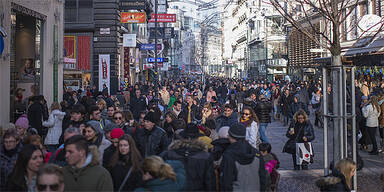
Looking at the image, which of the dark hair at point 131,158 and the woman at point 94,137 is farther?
the woman at point 94,137

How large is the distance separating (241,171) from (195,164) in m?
0.57

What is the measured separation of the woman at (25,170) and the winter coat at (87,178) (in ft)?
2.32

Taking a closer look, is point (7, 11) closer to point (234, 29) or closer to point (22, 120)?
point (22, 120)

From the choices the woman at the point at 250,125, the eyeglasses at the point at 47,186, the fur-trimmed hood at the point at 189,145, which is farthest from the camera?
the woman at the point at 250,125

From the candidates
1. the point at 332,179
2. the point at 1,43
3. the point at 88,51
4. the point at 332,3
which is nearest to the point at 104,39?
the point at 88,51

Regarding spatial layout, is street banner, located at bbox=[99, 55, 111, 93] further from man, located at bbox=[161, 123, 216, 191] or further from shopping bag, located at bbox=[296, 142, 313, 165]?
man, located at bbox=[161, 123, 216, 191]

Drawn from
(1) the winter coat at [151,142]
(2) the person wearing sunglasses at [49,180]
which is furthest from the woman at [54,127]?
(2) the person wearing sunglasses at [49,180]

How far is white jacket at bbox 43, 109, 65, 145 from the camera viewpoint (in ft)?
28.2

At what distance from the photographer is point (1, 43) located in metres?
7.34

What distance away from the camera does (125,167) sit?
4805 millimetres

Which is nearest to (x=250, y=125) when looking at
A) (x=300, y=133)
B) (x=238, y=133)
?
(x=300, y=133)

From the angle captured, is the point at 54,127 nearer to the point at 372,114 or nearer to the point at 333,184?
the point at 333,184

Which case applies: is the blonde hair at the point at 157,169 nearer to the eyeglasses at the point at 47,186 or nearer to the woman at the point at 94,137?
the eyeglasses at the point at 47,186

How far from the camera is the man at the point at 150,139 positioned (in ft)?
22.4
